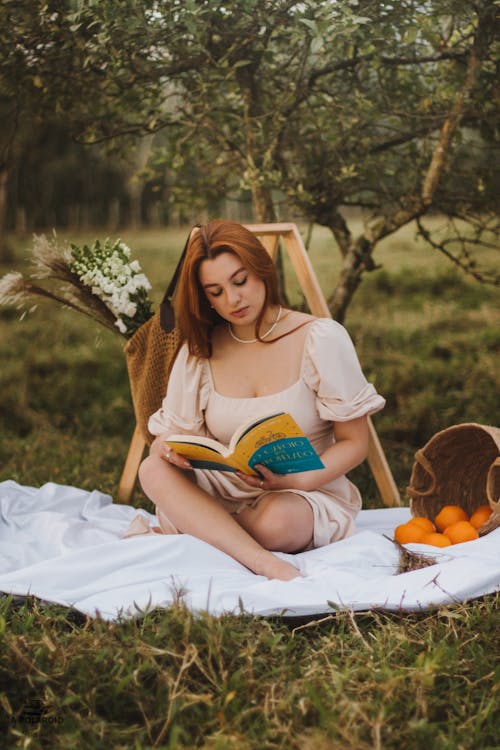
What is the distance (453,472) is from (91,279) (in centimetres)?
178

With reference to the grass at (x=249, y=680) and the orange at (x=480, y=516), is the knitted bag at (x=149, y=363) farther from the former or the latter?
the orange at (x=480, y=516)

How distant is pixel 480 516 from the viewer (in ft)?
10.8

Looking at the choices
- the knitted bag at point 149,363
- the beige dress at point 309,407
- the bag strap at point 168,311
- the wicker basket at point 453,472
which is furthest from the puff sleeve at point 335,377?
the knitted bag at point 149,363

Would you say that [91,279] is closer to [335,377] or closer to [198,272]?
[198,272]

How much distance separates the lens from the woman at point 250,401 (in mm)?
3031

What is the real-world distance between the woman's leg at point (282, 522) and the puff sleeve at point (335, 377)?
0.34 meters

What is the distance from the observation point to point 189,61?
4.15m

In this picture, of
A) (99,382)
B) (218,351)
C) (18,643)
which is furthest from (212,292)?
(99,382)

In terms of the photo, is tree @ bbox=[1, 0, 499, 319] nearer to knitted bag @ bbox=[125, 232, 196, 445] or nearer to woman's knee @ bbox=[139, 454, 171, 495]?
knitted bag @ bbox=[125, 232, 196, 445]

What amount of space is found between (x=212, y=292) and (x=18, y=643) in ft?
4.71

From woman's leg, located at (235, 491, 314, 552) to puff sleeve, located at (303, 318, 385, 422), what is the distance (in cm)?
34

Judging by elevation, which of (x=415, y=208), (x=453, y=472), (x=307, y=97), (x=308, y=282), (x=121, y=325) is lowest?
(x=453, y=472)

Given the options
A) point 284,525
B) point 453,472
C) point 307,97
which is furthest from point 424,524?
point 307,97

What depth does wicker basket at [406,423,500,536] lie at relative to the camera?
3.44 m
